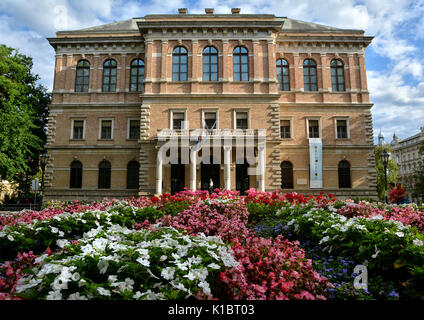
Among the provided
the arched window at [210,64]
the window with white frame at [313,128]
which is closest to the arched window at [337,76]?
the window with white frame at [313,128]

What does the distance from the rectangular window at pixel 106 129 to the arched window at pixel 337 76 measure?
23.7 m

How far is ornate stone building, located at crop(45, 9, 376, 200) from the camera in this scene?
25.2 metres

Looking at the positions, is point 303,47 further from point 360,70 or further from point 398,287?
point 398,287

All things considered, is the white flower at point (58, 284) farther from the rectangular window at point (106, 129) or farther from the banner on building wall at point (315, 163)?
the rectangular window at point (106, 129)

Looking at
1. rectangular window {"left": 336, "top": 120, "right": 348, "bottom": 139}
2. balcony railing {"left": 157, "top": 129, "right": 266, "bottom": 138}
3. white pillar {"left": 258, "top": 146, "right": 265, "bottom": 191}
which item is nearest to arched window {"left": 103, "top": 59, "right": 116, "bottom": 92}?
balcony railing {"left": 157, "top": 129, "right": 266, "bottom": 138}

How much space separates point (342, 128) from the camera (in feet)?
91.2

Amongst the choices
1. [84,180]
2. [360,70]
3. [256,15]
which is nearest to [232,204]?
[84,180]

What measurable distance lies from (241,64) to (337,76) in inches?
415

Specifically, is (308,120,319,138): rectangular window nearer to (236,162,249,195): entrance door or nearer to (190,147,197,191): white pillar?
(236,162,249,195): entrance door

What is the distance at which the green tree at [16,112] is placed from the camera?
2586 centimetres

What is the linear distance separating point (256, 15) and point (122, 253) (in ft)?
95.1

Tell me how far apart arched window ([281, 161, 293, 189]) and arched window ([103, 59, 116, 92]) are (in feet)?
63.2
